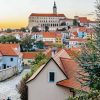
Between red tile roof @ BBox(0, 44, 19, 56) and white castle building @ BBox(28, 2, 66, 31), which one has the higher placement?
white castle building @ BBox(28, 2, 66, 31)

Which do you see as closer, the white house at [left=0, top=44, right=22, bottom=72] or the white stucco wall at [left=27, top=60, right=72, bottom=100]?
the white stucco wall at [left=27, top=60, right=72, bottom=100]

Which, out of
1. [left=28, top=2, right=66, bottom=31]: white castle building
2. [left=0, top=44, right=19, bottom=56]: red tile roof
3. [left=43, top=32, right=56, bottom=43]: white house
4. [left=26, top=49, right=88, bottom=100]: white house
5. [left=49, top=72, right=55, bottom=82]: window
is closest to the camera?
[left=26, top=49, right=88, bottom=100]: white house

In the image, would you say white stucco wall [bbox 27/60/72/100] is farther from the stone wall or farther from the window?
the stone wall

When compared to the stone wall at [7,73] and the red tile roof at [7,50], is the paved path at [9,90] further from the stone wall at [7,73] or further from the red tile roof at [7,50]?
the red tile roof at [7,50]

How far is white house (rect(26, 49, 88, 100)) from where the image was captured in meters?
18.5

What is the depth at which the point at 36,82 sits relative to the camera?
765 inches

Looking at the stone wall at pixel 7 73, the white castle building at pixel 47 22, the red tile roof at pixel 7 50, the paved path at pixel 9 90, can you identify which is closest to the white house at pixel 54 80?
the paved path at pixel 9 90

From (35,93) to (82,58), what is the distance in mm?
9290

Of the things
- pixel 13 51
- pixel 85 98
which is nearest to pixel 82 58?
pixel 85 98

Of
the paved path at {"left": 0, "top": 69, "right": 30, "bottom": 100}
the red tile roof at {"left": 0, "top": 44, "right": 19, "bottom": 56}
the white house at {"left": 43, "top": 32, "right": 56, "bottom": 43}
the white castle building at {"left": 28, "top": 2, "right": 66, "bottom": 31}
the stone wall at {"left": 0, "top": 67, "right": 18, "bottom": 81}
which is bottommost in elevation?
the paved path at {"left": 0, "top": 69, "right": 30, "bottom": 100}

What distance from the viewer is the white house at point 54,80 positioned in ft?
60.8

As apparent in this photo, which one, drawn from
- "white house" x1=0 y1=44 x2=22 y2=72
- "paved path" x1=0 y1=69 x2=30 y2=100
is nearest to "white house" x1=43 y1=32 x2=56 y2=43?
"white house" x1=0 y1=44 x2=22 y2=72

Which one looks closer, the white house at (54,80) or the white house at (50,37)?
the white house at (54,80)

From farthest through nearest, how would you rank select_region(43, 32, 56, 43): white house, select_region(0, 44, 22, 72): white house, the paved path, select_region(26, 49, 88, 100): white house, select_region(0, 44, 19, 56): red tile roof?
select_region(43, 32, 56, 43): white house
select_region(0, 44, 19, 56): red tile roof
select_region(0, 44, 22, 72): white house
the paved path
select_region(26, 49, 88, 100): white house
